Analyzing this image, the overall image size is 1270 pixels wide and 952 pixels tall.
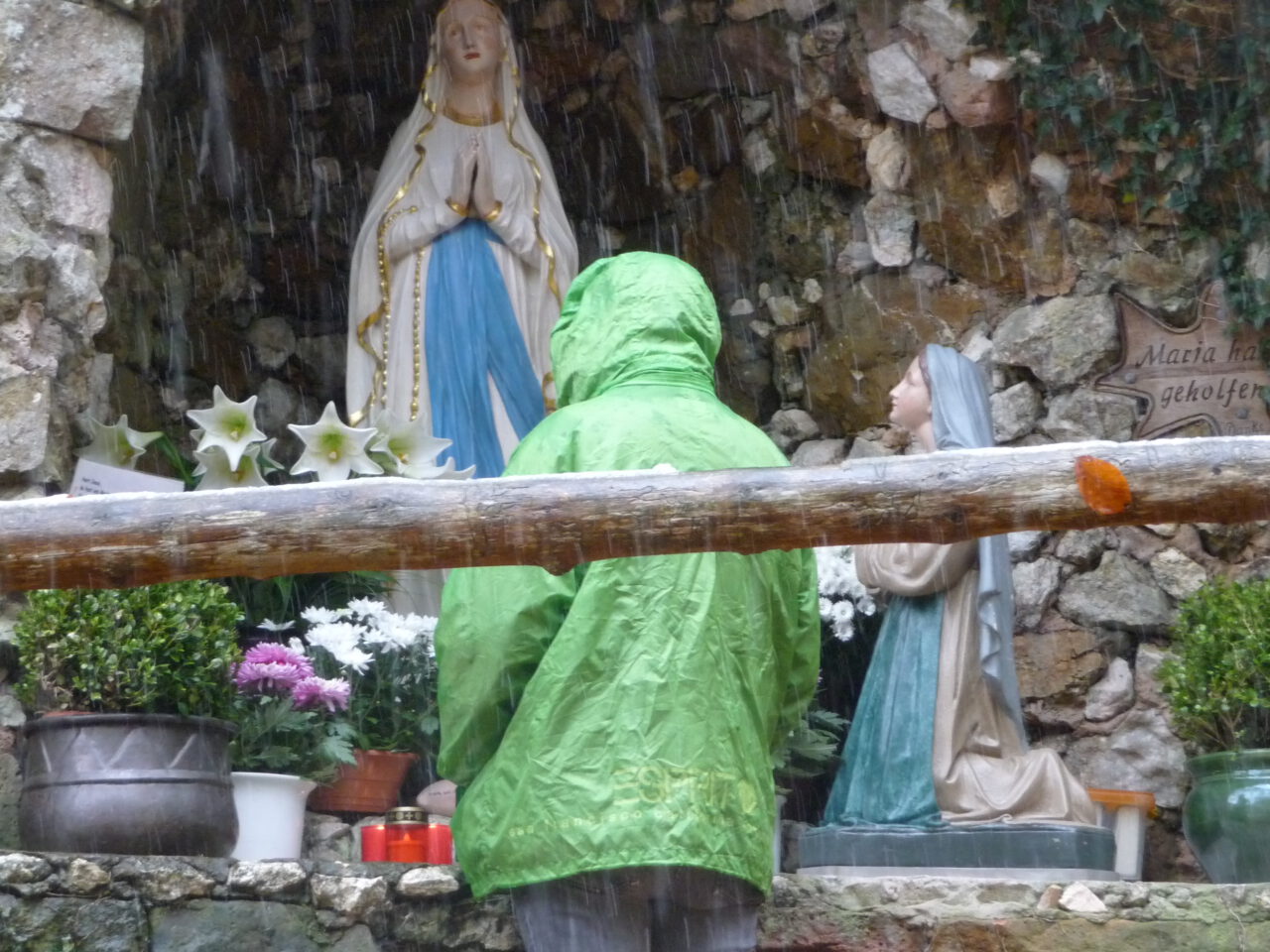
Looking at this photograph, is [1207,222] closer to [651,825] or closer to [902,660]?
[902,660]

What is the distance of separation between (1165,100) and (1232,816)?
76.7 inches

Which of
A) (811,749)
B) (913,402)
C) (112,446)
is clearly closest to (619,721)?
(811,749)

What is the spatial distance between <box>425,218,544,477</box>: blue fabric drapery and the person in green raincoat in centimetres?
201

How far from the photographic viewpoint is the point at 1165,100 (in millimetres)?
4996

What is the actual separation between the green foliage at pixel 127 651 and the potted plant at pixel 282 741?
136mm

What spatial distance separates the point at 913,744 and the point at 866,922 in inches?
18.9

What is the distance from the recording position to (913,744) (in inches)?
161

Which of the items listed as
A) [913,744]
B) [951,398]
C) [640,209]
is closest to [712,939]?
[913,744]

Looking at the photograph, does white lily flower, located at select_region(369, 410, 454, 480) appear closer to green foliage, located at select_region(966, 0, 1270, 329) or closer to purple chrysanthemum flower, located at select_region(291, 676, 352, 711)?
purple chrysanthemum flower, located at select_region(291, 676, 352, 711)

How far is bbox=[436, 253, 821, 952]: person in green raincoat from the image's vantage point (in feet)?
9.09

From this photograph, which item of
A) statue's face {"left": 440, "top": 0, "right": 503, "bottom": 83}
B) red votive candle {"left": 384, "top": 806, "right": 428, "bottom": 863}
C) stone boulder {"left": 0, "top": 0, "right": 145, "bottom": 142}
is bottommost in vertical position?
red votive candle {"left": 384, "top": 806, "right": 428, "bottom": 863}

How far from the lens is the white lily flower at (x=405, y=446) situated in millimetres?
4531

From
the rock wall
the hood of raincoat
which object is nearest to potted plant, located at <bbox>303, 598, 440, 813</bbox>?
the rock wall

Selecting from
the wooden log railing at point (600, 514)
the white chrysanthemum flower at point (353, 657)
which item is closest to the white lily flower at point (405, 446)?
the white chrysanthemum flower at point (353, 657)
